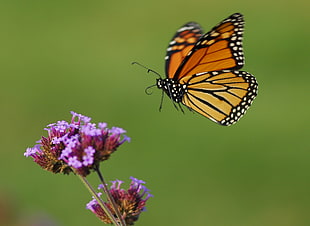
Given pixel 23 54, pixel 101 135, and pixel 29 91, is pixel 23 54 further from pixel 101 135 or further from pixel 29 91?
pixel 101 135

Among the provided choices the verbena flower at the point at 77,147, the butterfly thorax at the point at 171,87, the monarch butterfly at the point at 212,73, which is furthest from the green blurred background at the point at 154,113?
the monarch butterfly at the point at 212,73

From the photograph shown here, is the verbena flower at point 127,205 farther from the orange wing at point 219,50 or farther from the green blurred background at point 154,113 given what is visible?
the orange wing at point 219,50

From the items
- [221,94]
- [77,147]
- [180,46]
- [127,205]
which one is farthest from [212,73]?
[77,147]

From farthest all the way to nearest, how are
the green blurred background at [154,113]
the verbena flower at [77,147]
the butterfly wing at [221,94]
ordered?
the green blurred background at [154,113], the butterfly wing at [221,94], the verbena flower at [77,147]

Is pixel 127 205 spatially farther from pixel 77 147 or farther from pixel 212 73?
pixel 212 73

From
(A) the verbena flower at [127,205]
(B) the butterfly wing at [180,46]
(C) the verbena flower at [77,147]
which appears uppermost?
(B) the butterfly wing at [180,46]

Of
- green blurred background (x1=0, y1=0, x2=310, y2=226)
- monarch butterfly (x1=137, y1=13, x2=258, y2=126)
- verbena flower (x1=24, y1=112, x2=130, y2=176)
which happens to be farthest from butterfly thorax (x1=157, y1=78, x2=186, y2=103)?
verbena flower (x1=24, y1=112, x2=130, y2=176)
